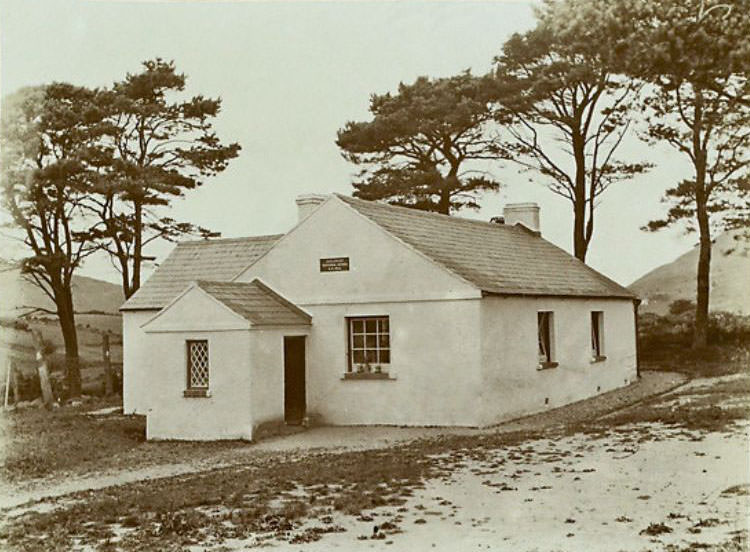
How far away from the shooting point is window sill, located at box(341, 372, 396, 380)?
2009cm

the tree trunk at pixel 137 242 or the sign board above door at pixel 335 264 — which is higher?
the tree trunk at pixel 137 242

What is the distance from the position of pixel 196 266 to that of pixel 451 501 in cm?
1717

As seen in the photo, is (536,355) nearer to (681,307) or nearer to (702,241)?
(702,241)

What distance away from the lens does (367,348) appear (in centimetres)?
2067

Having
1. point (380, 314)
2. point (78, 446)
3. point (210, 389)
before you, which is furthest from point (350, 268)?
point (78, 446)

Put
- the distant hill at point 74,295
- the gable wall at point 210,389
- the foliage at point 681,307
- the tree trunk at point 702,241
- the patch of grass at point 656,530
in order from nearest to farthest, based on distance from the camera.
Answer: the patch of grass at point 656,530, the gable wall at point 210,389, the distant hill at point 74,295, the tree trunk at point 702,241, the foliage at point 681,307

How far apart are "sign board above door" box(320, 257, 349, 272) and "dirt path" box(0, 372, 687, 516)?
3.74 metres

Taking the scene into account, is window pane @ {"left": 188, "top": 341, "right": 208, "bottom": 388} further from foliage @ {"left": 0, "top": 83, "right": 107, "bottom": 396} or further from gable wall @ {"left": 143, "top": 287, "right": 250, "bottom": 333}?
foliage @ {"left": 0, "top": 83, "right": 107, "bottom": 396}

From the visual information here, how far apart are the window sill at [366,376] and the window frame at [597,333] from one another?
857cm

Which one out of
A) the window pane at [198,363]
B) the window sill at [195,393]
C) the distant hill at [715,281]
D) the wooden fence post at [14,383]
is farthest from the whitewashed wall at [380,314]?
the distant hill at [715,281]

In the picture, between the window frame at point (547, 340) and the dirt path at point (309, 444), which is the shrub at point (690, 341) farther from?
the window frame at point (547, 340)

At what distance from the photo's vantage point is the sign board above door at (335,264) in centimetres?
2073

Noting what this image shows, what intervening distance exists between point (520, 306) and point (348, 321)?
4.19 metres

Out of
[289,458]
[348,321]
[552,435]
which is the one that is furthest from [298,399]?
[552,435]
